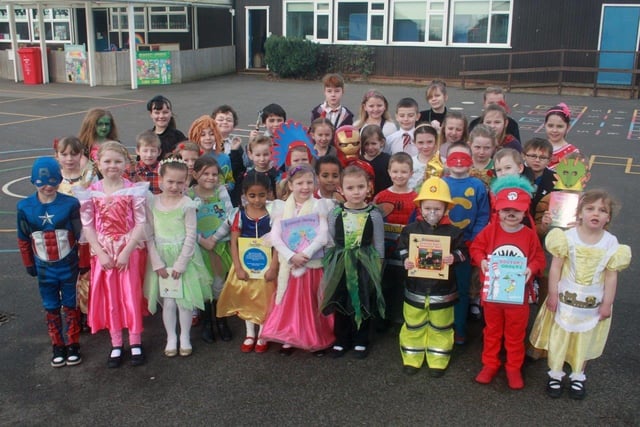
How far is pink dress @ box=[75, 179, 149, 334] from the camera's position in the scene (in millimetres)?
4668

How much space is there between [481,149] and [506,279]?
1.22 m

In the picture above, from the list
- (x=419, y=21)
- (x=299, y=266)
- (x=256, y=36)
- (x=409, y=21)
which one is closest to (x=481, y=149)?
(x=299, y=266)

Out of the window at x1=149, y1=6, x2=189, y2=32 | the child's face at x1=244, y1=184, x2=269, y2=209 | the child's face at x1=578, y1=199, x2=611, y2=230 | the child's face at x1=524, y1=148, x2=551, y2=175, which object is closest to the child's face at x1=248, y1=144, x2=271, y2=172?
the child's face at x1=244, y1=184, x2=269, y2=209

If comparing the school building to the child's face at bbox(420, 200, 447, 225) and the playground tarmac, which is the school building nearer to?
the playground tarmac

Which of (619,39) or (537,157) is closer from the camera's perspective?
(537,157)

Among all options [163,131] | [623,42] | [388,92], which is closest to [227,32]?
[388,92]

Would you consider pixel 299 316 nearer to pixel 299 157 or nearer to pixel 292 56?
pixel 299 157

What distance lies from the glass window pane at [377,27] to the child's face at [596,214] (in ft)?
74.1

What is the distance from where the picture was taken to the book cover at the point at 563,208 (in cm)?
461

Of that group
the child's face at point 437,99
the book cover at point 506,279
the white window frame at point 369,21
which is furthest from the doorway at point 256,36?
the book cover at point 506,279

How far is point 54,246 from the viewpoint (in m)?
4.61

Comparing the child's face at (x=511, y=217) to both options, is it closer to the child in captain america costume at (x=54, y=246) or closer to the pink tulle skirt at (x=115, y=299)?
the pink tulle skirt at (x=115, y=299)

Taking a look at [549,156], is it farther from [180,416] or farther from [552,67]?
[552,67]

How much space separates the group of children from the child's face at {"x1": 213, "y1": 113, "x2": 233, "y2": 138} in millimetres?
877
